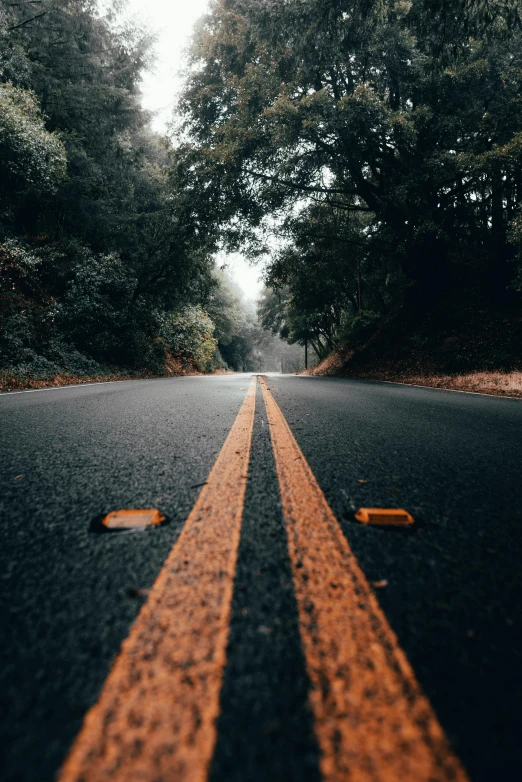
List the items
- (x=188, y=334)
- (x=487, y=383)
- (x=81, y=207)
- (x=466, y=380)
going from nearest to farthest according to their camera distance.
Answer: (x=487, y=383), (x=466, y=380), (x=81, y=207), (x=188, y=334)

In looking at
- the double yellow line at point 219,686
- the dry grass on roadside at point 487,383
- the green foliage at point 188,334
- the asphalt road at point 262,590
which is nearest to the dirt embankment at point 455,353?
the dry grass on roadside at point 487,383

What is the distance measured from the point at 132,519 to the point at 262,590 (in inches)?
24.5

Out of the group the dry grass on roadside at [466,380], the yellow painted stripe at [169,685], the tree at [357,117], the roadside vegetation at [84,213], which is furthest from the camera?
the roadside vegetation at [84,213]

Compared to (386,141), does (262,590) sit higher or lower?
lower

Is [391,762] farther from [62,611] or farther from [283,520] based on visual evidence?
[283,520]

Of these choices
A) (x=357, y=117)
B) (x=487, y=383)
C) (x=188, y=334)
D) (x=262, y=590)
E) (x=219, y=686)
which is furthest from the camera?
(x=188, y=334)

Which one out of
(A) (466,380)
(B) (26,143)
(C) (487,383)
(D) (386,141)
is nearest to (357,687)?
(C) (487,383)

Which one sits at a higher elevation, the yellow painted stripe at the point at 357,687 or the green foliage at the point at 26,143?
the green foliage at the point at 26,143

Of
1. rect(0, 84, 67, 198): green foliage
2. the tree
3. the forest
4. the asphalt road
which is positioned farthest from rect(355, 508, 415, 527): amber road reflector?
rect(0, 84, 67, 198): green foliage

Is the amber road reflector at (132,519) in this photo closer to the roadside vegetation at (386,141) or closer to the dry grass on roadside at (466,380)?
the dry grass on roadside at (466,380)

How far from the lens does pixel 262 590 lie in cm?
96

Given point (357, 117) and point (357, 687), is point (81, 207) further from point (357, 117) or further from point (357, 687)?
point (357, 687)

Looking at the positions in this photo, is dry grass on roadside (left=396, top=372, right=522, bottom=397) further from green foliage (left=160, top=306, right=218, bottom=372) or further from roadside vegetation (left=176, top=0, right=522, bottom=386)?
green foliage (left=160, top=306, right=218, bottom=372)

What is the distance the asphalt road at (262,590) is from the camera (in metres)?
0.60
